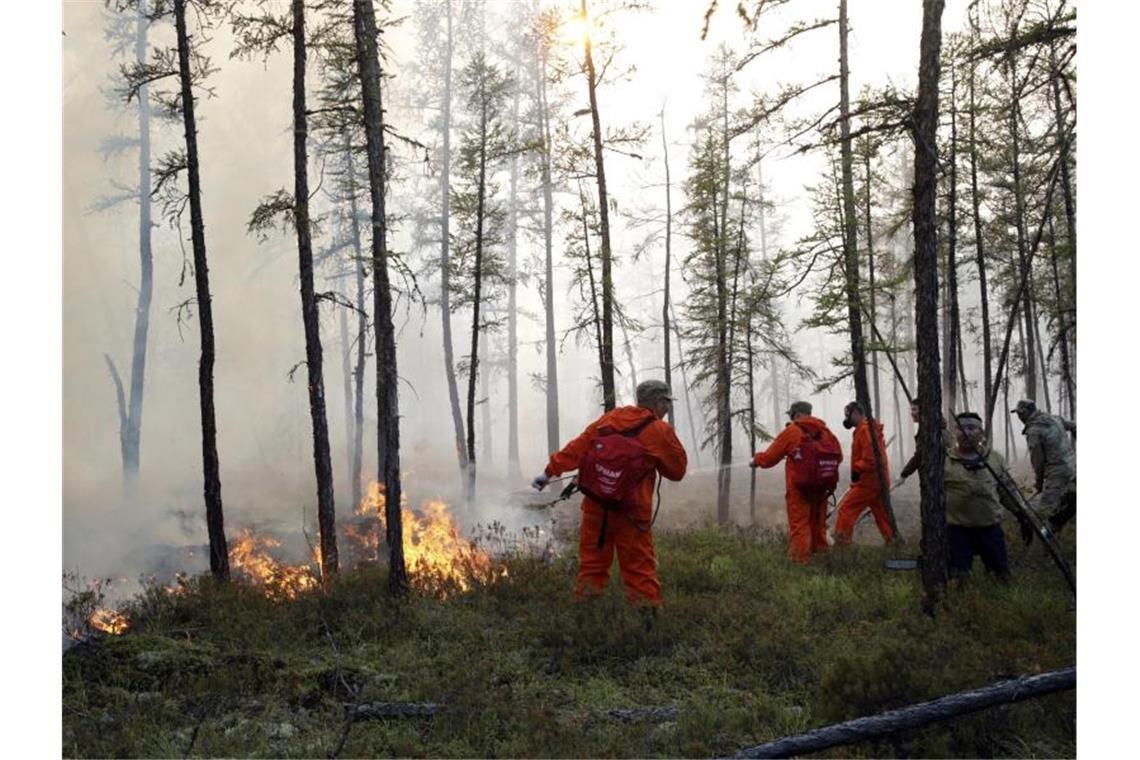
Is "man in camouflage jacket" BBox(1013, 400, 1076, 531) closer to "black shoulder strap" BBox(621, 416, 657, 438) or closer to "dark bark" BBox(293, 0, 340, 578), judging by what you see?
"black shoulder strap" BBox(621, 416, 657, 438)

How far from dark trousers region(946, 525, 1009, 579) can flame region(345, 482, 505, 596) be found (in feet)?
16.2

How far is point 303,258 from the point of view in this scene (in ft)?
37.0

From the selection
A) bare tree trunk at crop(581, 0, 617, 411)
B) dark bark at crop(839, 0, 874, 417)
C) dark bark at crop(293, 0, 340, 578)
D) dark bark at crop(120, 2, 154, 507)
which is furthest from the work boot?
dark bark at crop(120, 2, 154, 507)

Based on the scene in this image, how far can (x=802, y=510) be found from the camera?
10492 millimetres

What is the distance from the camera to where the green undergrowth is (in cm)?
467

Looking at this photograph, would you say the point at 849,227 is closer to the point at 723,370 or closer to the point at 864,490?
the point at 864,490

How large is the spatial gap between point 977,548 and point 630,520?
372cm

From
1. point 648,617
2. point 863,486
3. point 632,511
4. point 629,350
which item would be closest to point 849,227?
point 863,486

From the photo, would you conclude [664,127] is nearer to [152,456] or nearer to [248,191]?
[248,191]

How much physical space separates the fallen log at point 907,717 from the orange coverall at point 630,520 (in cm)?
311

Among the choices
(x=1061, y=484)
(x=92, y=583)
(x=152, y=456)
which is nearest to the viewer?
(x=1061, y=484)

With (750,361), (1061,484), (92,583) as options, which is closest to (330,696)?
(1061,484)

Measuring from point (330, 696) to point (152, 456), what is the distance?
894 inches

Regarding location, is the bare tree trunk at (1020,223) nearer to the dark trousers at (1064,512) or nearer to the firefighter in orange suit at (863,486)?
the firefighter in orange suit at (863,486)
